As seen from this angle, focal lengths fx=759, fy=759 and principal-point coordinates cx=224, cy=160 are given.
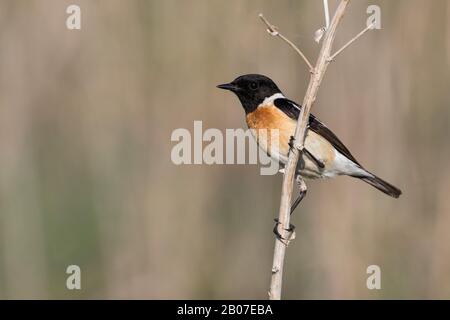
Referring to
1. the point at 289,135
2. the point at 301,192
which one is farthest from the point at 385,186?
the point at 289,135

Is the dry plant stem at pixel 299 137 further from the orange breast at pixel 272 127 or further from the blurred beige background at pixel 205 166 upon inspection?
the blurred beige background at pixel 205 166

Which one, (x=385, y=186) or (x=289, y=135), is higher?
(x=289, y=135)

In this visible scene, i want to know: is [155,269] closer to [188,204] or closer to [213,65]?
[188,204]

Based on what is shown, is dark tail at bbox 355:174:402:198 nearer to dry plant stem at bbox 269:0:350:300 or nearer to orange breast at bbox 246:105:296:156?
orange breast at bbox 246:105:296:156

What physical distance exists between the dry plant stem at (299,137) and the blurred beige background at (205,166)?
1.75m

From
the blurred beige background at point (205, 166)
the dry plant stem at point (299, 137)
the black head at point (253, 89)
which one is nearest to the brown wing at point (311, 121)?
the black head at point (253, 89)

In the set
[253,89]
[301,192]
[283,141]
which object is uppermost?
[253,89]

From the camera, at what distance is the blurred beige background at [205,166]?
479cm

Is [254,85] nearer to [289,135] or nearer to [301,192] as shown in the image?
[289,135]

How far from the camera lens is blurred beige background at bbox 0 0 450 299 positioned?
479 centimetres

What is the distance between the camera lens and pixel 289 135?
13.3 ft

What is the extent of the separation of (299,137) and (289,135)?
100 cm

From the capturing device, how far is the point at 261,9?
4879mm
